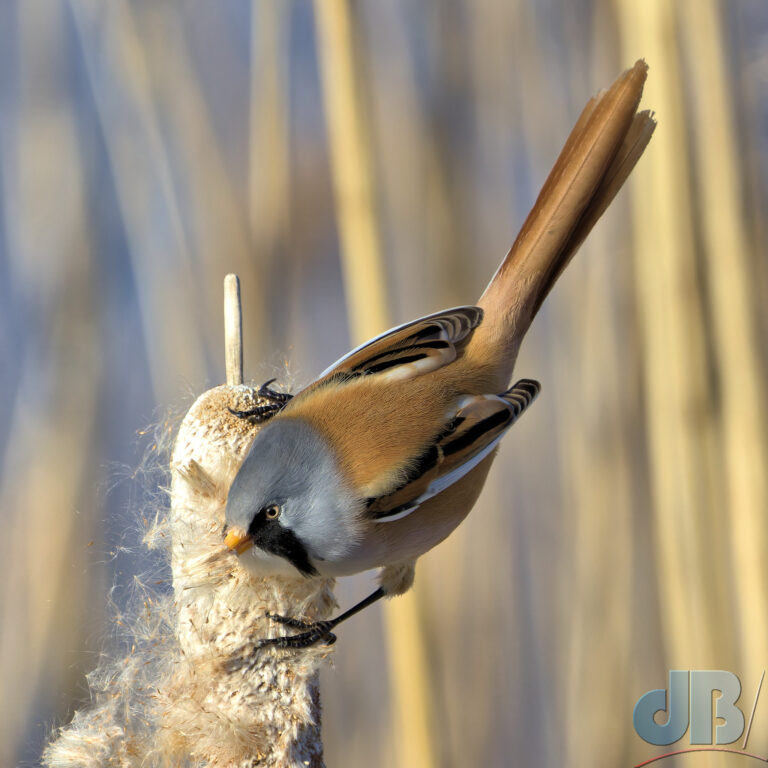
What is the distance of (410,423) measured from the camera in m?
1.07

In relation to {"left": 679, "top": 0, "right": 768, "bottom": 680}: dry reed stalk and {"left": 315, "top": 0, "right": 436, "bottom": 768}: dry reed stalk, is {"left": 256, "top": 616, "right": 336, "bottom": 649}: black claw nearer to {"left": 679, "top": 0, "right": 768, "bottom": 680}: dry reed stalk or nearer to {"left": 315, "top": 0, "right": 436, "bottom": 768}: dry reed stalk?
{"left": 315, "top": 0, "right": 436, "bottom": 768}: dry reed stalk

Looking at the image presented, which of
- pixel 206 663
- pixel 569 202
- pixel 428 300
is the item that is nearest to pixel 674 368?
pixel 569 202

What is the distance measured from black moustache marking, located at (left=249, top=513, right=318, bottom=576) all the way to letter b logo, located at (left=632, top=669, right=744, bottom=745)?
32.0 inches

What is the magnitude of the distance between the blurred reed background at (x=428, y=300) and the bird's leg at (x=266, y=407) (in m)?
0.31

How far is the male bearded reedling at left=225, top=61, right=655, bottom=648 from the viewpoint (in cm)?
94

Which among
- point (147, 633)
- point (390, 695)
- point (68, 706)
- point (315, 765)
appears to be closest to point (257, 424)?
point (147, 633)

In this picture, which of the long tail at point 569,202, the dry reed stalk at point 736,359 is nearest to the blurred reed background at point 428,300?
the dry reed stalk at point 736,359

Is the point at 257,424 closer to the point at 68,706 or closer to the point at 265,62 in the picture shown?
the point at 68,706

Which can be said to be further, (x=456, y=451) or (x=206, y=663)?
(x=456, y=451)

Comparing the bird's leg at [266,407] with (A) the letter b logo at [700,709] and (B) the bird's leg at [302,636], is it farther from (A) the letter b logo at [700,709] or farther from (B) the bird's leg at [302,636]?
(A) the letter b logo at [700,709]

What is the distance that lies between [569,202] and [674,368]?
0.39 meters

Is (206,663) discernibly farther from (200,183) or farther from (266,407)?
(200,183)

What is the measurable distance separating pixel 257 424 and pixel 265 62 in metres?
0.99

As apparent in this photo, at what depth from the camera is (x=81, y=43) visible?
170cm
